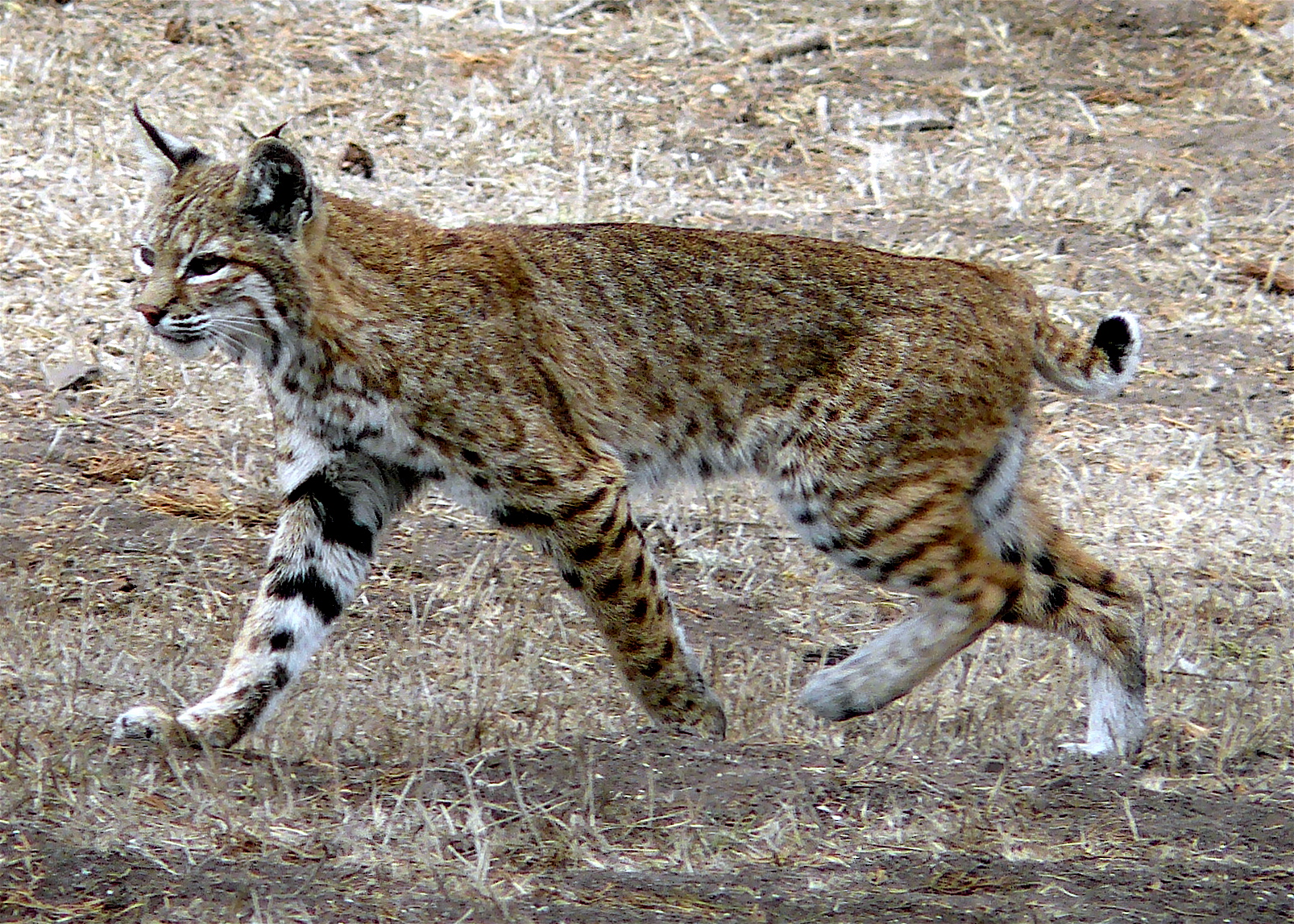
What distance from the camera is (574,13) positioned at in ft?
31.2

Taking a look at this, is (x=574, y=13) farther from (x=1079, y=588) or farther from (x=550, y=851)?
(x=550, y=851)

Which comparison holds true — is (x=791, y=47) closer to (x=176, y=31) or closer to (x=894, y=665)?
(x=176, y=31)

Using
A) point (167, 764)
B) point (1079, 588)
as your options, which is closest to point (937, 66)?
point (1079, 588)

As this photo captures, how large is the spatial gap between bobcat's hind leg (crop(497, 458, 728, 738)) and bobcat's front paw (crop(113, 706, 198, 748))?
0.92 metres

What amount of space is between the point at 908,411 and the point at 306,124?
180 inches

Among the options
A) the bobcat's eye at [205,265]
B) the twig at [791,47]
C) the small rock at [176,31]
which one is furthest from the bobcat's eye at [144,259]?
the twig at [791,47]

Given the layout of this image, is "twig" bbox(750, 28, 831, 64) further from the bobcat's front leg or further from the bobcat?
the bobcat's front leg

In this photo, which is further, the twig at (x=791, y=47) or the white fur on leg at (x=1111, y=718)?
the twig at (x=791, y=47)

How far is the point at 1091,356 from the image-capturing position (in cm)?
507

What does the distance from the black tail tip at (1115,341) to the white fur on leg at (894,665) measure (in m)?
0.87

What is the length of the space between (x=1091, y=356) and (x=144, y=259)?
2.54m

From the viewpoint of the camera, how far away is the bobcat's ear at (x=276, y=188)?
428cm

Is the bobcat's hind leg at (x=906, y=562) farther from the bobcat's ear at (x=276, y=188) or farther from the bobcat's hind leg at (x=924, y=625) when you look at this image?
the bobcat's ear at (x=276, y=188)

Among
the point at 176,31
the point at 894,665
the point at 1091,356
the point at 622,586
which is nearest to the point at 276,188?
the point at 622,586
